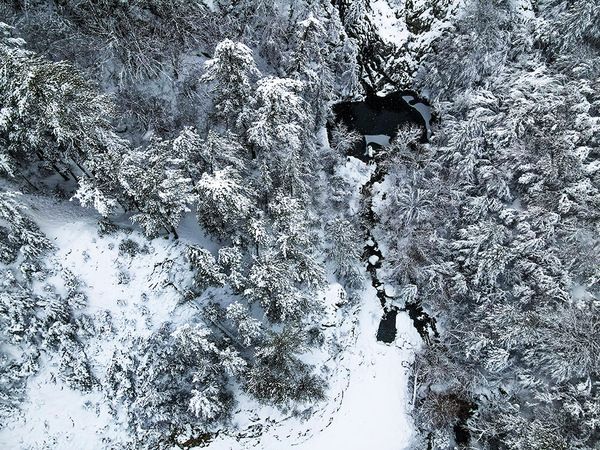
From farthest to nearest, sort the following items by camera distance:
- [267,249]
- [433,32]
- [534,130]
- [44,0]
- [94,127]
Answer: [433,32] → [534,130] → [44,0] → [267,249] → [94,127]

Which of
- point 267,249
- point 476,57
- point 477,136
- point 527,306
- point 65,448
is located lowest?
point 65,448

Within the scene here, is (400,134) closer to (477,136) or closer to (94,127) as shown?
(477,136)

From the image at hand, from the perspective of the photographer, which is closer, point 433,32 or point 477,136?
point 477,136

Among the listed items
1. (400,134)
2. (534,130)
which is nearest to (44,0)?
A: (400,134)

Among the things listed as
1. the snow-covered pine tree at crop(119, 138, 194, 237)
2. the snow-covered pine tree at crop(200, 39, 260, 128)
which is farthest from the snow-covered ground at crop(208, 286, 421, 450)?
the snow-covered pine tree at crop(200, 39, 260, 128)

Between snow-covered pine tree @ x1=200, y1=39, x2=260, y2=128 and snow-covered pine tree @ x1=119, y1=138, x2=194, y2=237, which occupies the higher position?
snow-covered pine tree @ x1=200, y1=39, x2=260, y2=128

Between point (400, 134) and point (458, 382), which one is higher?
point (400, 134)

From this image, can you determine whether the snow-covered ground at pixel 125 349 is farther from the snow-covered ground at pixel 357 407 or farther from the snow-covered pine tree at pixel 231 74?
the snow-covered pine tree at pixel 231 74

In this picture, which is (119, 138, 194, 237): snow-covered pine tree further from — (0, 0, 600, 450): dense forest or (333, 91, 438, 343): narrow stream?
(333, 91, 438, 343): narrow stream

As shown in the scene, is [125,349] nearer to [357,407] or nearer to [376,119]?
[357,407]
